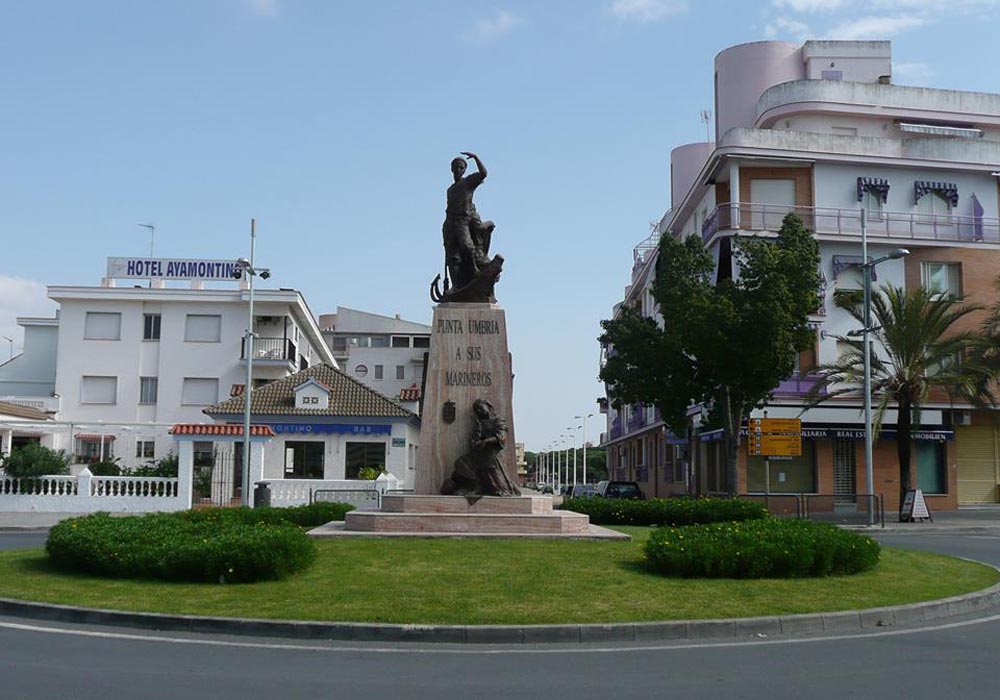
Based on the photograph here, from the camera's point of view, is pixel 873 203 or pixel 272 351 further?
pixel 272 351

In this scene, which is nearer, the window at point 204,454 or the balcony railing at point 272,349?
the window at point 204,454

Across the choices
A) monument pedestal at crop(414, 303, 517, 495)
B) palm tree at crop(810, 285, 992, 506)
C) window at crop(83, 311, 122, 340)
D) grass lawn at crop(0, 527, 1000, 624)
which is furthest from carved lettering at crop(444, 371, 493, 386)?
window at crop(83, 311, 122, 340)

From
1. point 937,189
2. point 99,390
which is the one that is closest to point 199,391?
point 99,390

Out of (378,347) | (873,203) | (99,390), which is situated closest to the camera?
(873,203)

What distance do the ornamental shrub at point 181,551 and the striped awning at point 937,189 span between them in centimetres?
3469

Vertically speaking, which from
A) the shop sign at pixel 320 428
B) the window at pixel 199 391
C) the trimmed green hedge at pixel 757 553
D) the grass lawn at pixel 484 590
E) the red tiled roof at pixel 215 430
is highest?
the window at pixel 199 391

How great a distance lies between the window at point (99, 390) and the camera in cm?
5016

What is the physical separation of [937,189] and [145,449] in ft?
121

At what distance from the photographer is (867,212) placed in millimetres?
40562

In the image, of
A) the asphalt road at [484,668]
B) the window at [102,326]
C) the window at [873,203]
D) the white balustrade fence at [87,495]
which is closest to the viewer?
the asphalt road at [484,668]

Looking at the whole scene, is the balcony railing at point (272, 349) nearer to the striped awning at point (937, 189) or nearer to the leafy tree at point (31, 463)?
the leafy tree at point (31, 463)

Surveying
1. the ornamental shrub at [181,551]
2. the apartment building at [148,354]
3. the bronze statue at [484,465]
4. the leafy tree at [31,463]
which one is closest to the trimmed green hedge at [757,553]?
the bronze statue at [484,465]

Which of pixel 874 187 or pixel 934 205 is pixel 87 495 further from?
pixel 934 205

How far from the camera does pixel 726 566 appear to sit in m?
12.7
